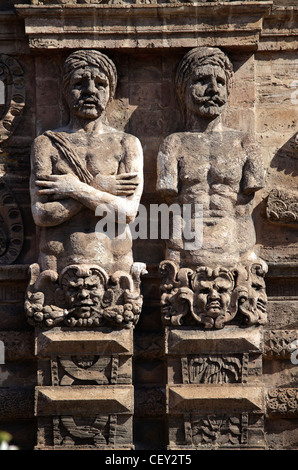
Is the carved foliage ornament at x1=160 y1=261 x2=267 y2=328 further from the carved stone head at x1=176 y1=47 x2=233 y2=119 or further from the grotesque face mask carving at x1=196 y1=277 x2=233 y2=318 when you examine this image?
the carved stone head at x1=176 y1=47 x2=233 y2=119

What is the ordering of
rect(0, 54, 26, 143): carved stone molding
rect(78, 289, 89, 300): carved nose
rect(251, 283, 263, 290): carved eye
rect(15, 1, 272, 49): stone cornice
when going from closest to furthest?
rect(78, 289, 89, 300): carved nose
rect(251, 283, 263, 290): carved eye
rect(15, 1, 272, 49): stone cornice
rect(0, 54, 26, 143): carved stone molding

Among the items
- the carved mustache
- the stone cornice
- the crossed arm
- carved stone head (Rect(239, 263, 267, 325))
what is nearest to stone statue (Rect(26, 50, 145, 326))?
the crossed arm

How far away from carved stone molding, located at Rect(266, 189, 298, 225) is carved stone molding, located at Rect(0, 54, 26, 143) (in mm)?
2716

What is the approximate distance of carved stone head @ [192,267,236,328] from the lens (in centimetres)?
930

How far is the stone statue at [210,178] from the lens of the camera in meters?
9.43

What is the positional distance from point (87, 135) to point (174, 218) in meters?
1.19

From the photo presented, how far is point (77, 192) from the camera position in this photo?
9.27 meters

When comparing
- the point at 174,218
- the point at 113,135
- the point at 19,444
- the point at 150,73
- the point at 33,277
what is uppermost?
the point at 150,73

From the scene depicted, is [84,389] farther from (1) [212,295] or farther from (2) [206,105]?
(2) [206,105]

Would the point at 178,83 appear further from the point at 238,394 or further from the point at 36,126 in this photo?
the point at 238,394

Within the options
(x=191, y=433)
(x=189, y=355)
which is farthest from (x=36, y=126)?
(x=191, y=433)

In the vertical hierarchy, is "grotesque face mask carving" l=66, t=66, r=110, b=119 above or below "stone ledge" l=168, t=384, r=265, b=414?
above

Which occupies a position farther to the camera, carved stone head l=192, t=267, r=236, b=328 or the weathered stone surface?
carved stone head l=192, t=267, r=236, b=328

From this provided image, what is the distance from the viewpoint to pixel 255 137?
987 cm
